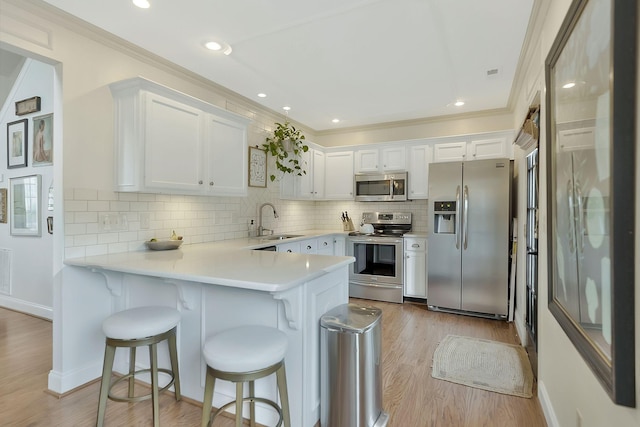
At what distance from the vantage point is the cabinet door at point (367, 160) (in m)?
4.83

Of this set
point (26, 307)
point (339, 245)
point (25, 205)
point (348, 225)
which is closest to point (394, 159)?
point (348, 225)

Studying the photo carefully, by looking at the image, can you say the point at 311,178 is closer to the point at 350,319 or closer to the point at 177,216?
the point at 177,216

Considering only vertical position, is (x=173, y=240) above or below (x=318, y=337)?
above

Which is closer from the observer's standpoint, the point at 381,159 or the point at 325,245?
the point at 325,245

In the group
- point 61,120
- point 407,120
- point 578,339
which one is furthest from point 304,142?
point 578,339

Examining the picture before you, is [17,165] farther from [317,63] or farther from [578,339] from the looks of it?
[578,339]

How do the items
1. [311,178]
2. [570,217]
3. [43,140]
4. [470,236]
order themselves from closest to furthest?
[570,217], [43,140], [470,236], [311,178]

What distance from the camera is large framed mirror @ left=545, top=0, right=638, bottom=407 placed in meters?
0.85

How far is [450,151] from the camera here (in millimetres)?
4363

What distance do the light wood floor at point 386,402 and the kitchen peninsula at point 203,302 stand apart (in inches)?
5.8

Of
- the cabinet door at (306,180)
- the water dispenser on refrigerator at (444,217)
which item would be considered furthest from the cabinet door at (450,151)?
the cabinet door at (306,180)

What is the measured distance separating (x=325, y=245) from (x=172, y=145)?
246 centimetres

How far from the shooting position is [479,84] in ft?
11.2

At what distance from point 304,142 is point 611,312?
4140 mm
